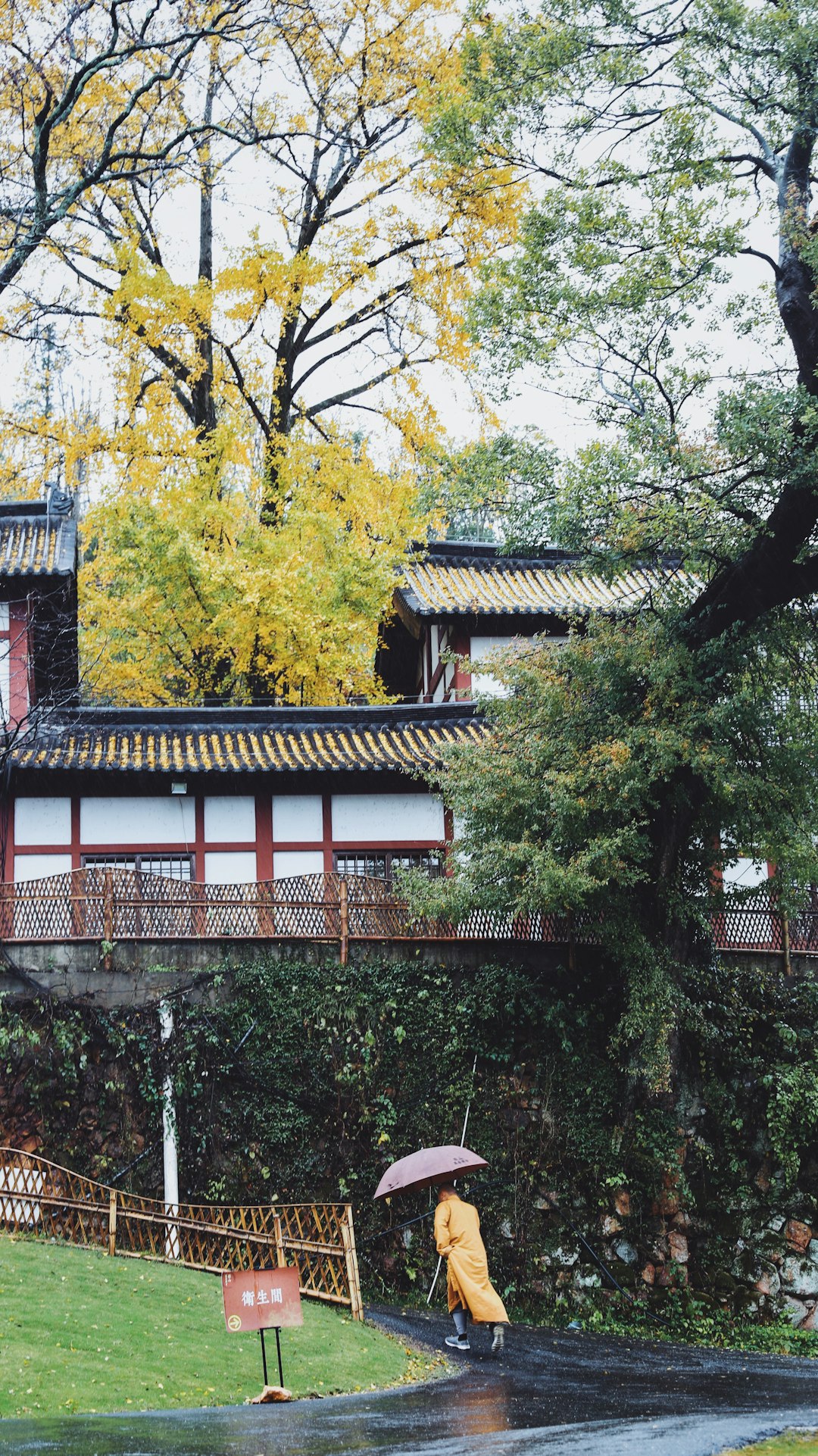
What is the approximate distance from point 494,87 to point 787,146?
3.73 metres

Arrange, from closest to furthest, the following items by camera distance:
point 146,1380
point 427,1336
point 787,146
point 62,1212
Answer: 1. point 146,1380
2. point 427,1336
3. point 62,1212
4. point 787,146

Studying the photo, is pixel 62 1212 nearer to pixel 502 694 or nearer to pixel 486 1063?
pixel 486 1063

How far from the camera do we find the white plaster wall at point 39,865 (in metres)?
21.7

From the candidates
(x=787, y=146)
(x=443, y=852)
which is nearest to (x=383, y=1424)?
(x=443, y=852)

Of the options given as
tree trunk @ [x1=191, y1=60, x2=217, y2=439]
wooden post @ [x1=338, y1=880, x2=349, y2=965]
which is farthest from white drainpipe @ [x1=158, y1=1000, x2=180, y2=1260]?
tree trunk @ [x1=191, y1=60, x2=217, y2=439]

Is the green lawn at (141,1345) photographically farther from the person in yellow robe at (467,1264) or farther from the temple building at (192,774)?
the temple building at (192,774)

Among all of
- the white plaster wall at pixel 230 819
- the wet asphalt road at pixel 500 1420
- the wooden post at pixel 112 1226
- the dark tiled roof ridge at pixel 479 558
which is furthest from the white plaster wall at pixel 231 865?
the wet asphalt road at pixel 500 1420

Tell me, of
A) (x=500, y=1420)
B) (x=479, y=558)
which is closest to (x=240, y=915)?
(x=500, y=1420)

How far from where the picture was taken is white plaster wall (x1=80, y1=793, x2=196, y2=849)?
22.0 m

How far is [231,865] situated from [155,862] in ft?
3.92

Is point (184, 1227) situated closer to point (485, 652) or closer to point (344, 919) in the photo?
point (344, 919)

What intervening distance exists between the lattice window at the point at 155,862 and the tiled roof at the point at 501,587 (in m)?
6.23

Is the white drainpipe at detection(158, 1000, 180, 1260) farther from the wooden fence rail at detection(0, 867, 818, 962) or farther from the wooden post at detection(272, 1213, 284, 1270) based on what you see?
the wooden post at detection(272, 1213, 284, 1270)

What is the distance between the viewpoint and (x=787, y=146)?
16484mm
